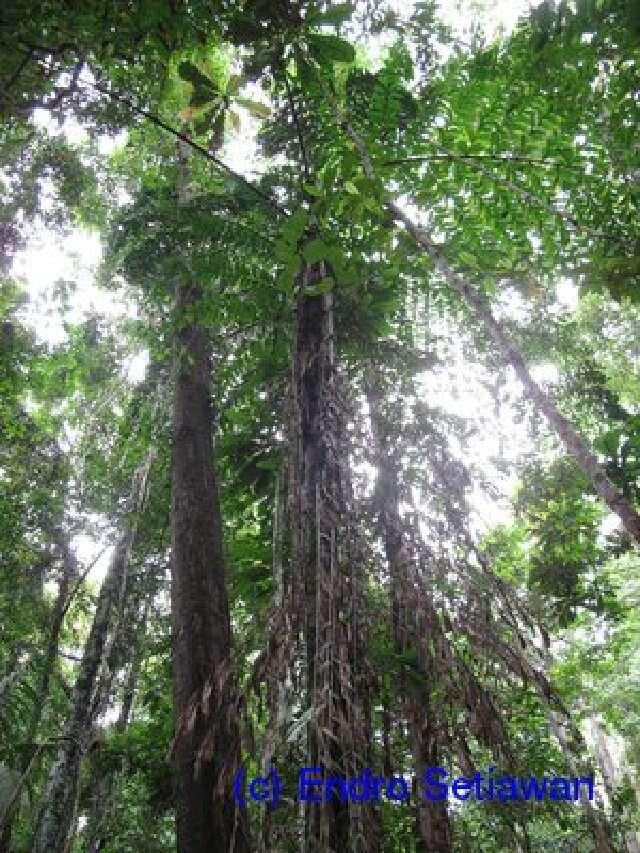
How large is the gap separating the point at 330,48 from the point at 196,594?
2904 millimetres

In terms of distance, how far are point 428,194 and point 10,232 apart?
8345mm

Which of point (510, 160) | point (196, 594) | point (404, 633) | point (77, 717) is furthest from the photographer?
point (77, 717)

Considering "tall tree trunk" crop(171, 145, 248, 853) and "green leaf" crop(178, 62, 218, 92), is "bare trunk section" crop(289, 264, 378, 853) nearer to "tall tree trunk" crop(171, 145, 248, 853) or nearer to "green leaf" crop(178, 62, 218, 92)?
"tall tree trunk" crop(171, 145, 248, 853)

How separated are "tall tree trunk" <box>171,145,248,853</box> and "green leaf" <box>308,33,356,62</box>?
2050 mm

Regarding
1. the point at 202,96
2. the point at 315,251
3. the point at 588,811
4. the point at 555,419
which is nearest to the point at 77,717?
the point at 588,811

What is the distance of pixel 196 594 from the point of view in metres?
3.58

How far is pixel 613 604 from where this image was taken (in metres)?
4.96

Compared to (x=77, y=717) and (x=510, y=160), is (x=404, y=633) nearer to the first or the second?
(x=510, y=160)

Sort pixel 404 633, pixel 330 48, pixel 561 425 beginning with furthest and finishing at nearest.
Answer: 1. pixel 330 48
2. pixel 404 633
3. pixel 561 425

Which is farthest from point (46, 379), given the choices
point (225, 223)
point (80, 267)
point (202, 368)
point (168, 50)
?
point (168, 50)

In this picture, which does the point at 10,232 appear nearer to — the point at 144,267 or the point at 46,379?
the point at 46,379

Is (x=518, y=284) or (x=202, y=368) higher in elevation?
(x=202, y=368)

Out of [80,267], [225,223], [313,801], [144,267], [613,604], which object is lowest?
[313,801]

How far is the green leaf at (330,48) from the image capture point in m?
2.09
